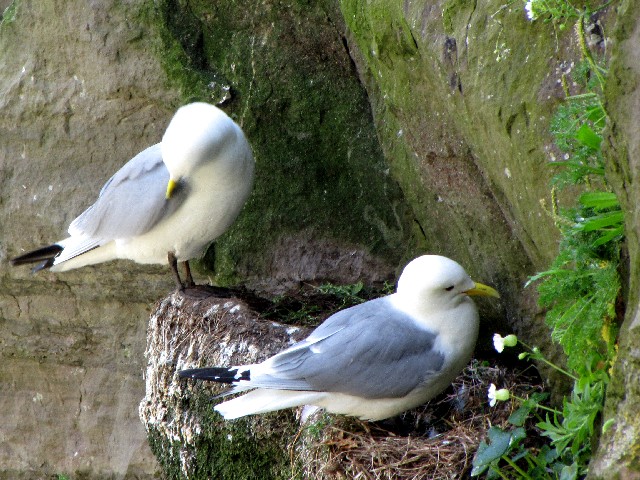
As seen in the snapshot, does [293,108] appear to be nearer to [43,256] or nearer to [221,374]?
[43,256]

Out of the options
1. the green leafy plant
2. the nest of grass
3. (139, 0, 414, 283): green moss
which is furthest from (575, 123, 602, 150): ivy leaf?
(139, 0, 414, 283): green moss

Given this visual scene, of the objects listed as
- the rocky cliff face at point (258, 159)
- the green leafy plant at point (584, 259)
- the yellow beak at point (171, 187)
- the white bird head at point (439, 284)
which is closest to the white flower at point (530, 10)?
the green leafy plant at point (584, 259)

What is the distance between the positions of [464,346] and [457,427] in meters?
0.25

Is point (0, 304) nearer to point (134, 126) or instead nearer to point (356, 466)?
point (134, 126)

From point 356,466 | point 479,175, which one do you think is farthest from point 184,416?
point 479,175

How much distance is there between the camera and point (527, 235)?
8.72 feet

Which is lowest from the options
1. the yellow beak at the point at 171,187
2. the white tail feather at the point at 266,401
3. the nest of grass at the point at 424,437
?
the nest of grass at the point at 424,437

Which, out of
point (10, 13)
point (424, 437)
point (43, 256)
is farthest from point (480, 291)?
point (10, 13)

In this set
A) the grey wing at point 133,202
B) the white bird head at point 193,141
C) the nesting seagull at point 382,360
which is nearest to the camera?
the nesting seagull at point 382,360

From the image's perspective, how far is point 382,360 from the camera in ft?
9.01

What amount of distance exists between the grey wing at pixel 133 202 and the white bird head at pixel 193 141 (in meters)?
0.16

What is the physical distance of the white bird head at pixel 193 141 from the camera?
3.25m

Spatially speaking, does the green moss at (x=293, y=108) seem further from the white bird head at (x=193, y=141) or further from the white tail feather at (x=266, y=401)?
the white tail feather at (x=266, y=401)

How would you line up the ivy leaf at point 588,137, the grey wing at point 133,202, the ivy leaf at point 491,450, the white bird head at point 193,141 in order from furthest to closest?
the grey wing at point 133,202
the white bird head at point 193,141
the ivy leaf at point 491,450
the ivy leaf at point 588,137
